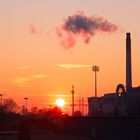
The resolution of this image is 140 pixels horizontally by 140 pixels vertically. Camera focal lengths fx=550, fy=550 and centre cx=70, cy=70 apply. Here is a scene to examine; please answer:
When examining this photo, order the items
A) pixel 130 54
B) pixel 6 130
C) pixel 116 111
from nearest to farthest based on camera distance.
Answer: pixel 6 130 < pixel 130 54 < pixel 116 111

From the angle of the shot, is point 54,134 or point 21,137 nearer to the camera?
point 21,137

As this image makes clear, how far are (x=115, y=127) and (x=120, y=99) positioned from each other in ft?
171

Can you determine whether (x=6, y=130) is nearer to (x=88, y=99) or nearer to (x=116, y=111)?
(x=116, y=111)

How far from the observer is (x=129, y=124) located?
9438 cm

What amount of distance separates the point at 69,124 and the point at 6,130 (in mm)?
16848

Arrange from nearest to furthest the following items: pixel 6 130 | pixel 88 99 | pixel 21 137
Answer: pixel 21 137, pixel 6 130, pixel 88 99

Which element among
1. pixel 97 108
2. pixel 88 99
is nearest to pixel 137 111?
pixel 97 108

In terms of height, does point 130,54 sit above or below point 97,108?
above

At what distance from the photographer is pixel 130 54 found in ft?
429

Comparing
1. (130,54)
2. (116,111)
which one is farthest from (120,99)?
(130,54)

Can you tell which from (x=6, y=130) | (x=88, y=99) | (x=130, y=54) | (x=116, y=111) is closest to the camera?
(x=6, y=130)

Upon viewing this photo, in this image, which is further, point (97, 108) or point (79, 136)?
point (97, 108)

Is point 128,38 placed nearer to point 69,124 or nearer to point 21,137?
point 69,124

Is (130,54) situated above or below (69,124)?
above
